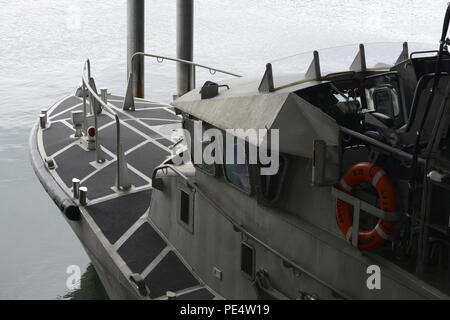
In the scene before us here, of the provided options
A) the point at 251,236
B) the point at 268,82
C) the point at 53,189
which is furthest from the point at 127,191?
the point at 268,82

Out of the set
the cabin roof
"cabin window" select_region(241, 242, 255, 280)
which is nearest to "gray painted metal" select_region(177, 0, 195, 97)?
the cabin roof

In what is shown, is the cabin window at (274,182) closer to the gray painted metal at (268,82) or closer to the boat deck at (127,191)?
the gray painted metal at (268,82)

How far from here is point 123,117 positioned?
14.2m

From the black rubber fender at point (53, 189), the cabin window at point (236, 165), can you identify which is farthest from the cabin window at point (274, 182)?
the black rubber fender at point (53, 189)

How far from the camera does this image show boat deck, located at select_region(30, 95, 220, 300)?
8.70 meters

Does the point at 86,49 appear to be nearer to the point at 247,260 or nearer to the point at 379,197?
the point at 247,260

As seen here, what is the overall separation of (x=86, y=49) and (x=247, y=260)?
27006 millimetres

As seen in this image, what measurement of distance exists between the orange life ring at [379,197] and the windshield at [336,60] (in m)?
1.37

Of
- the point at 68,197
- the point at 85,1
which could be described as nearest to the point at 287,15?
the point at 85,1

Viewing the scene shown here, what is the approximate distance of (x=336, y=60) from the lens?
7.47m

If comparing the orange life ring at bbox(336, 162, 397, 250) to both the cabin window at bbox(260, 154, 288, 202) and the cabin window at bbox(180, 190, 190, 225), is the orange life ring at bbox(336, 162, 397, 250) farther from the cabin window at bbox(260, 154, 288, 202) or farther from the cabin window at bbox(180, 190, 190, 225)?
the cabin window at bbox(180, 190, 190, 225)
